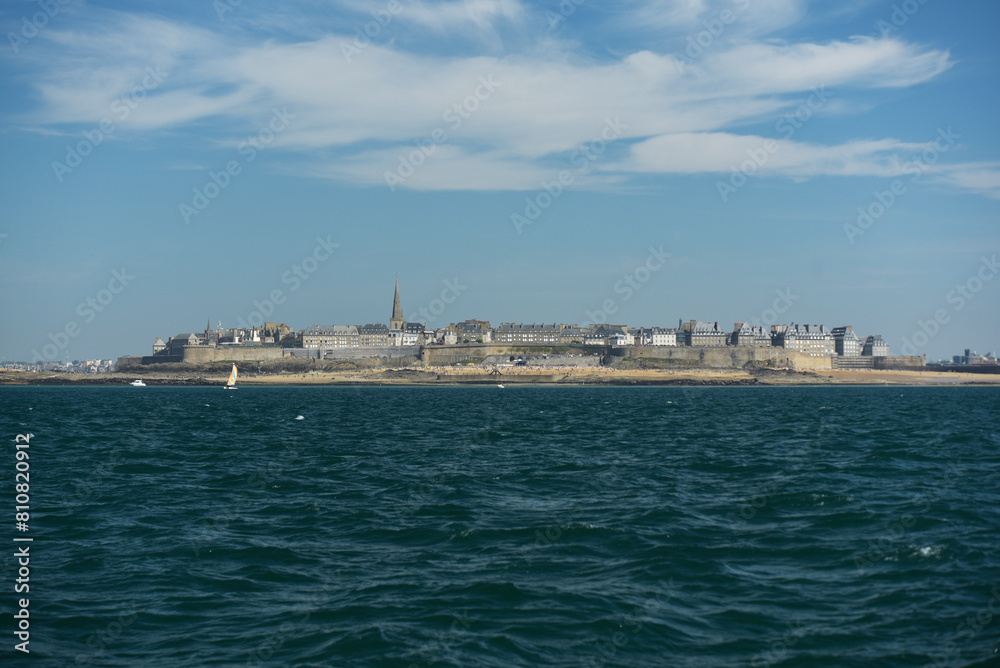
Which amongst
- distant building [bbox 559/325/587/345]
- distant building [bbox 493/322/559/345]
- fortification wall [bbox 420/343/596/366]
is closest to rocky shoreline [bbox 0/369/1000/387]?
fortification wall [bbox 420/343/596/366]

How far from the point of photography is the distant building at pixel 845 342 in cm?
17739

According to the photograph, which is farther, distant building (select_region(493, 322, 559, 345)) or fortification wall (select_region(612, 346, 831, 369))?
distant building (select_region(493, 322, 559, 345))

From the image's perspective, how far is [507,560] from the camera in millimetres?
12164

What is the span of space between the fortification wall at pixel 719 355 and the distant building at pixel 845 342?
3388cm

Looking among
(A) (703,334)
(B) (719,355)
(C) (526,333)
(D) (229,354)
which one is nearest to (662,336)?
(A) (703,334)

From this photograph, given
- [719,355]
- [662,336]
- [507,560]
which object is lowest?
[507,560]

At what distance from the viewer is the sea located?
8.85 m

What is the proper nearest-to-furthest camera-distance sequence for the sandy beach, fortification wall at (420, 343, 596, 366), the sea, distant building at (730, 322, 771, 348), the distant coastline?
the sea
the distant coastline
the sandy beach
fortification wall at (420, 343, 596, 366)
distant building at (730, 322, 771, 348)

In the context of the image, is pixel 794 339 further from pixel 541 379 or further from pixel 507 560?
pixel 507 560

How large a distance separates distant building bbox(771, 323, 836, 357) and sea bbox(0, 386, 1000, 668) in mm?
154728

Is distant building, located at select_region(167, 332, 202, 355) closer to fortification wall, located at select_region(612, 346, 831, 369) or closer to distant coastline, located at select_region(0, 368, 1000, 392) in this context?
distant coastline, located at select_region(0, 368, 1000, 392)

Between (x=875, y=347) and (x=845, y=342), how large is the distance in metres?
12.1

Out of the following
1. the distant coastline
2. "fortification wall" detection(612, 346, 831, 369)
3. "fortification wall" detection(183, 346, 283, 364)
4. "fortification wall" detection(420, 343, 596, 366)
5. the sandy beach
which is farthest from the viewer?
"fortification wall" detection(183, 346, 283, 364)

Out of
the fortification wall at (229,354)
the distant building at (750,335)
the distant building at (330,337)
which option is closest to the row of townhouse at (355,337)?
the distant building at (330,337)
